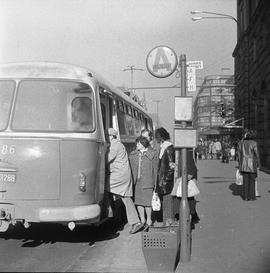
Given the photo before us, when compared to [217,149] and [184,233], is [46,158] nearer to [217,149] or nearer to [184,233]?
[184,233]

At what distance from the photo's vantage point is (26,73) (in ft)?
25.2

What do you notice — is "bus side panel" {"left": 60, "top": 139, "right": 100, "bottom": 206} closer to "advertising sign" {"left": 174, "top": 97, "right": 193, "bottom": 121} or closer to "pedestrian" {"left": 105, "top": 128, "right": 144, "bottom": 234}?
"pedestrian" {"left": 105, "top": 128, "right": 144, "bottom": 234}

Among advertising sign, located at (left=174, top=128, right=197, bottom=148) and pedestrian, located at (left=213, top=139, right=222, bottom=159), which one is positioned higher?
advertising sign, located at (left=174, top=128, right=197, bottom=148)

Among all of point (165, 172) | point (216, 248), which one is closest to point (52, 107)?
point (165, 172)

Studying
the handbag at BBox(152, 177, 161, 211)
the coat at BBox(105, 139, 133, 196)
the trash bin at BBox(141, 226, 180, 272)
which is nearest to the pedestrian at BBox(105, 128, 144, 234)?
the coat at BBox(105, 139, 133, 196)

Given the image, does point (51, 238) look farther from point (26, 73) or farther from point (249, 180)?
point (249, 180)

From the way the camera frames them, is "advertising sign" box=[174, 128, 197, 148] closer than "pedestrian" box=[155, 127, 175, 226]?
Yes

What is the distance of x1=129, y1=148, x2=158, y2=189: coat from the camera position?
8578 mm

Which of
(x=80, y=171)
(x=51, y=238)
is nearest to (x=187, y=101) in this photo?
(x=80, y=171)

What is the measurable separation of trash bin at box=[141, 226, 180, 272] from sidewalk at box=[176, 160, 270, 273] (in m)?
0.23

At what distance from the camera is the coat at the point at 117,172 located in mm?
8336

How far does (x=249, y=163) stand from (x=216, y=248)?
5690 millimetres

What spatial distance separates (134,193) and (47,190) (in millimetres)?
2090

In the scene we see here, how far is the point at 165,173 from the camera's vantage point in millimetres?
8477
